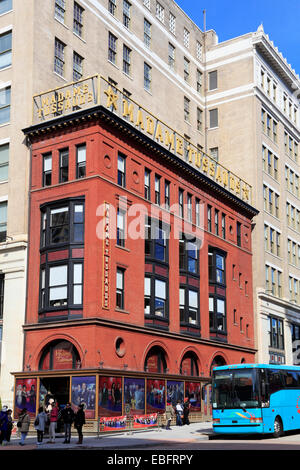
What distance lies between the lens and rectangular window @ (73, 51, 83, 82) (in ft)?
154

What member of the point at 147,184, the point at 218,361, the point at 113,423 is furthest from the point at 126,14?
the point at 113,423

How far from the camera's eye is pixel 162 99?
57.7 meters

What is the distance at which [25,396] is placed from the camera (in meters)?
37.8

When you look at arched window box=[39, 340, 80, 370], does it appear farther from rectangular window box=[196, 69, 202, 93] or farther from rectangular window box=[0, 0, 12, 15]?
rectangular window box=[196, 69, 202, 93]

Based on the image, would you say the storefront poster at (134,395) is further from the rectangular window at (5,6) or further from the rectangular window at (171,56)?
the rectangular window at (171,56)

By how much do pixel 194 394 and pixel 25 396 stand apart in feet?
43.7

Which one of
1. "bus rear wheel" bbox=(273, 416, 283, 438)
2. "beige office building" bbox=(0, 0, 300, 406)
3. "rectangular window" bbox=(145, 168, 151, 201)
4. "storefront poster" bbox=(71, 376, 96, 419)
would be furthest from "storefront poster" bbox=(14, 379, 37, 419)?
"rectangular window" bbox=(145, 168, 151, 201)

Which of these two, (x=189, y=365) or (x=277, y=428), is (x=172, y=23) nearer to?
(x=189, y=365)

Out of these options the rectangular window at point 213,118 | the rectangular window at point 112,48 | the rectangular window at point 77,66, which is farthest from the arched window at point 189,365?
the rectangular window at point 213,118

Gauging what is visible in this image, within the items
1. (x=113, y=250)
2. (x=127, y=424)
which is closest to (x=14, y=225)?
(x=113, y=250)

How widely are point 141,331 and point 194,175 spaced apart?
1484 centimetres

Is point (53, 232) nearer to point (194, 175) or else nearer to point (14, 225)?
point (14, 225)

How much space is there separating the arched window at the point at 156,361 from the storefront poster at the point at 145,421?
3177mm

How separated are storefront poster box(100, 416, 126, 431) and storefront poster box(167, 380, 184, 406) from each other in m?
6.57
